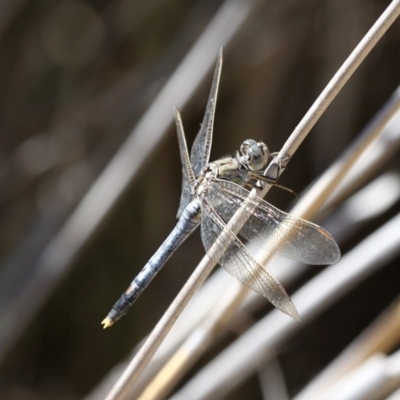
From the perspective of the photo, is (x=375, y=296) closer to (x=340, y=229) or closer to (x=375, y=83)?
(x=340, y=229)

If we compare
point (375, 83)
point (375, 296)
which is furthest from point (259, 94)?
point (375, 296)

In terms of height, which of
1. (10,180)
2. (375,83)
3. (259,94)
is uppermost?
(375,83)

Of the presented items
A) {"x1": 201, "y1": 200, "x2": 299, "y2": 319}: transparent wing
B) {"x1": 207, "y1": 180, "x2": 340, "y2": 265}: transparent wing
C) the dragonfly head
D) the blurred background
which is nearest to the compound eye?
the dragonfly head

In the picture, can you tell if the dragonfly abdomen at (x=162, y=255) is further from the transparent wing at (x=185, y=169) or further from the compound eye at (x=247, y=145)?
the compound eye at (x=247, y=145)

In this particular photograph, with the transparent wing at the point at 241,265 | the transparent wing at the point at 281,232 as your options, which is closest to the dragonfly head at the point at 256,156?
the transparent wing at the point at 281,232

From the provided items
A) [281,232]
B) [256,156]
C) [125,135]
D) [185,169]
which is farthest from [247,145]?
[125,135]

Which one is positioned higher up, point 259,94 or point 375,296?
point 259,94

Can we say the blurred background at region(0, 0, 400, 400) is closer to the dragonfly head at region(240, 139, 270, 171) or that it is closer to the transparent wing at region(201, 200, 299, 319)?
the dragonfly head at region(240, 139, 270, 171)

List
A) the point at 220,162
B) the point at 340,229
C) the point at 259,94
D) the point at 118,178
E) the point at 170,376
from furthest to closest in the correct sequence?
the point at 259,94, the point at 118,178, the point at 340,229, the point at 220,162, the point at 170,376
